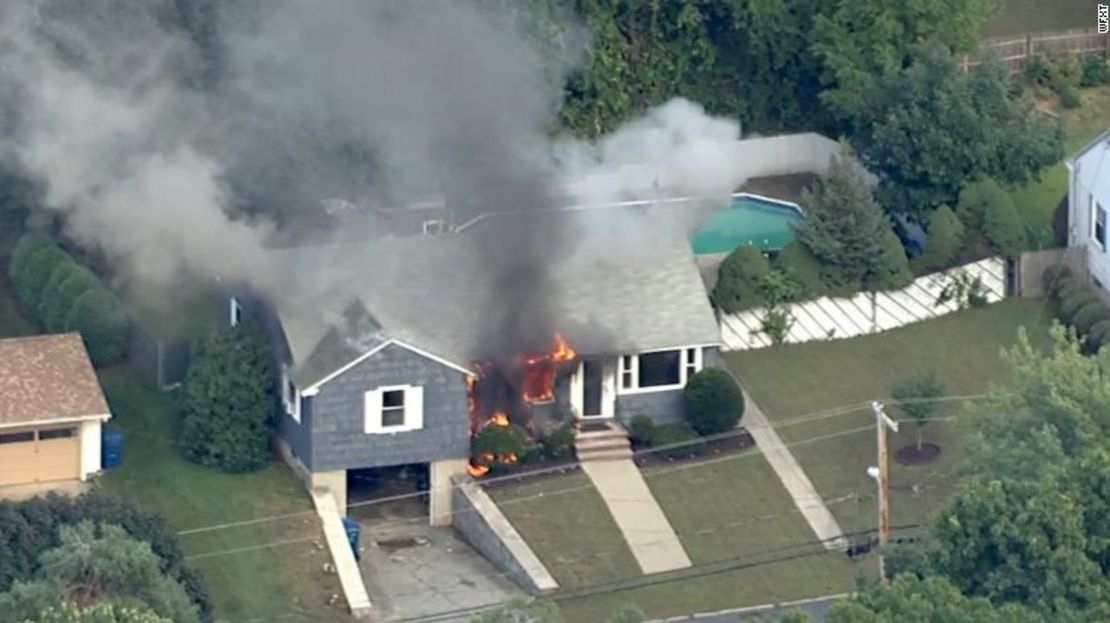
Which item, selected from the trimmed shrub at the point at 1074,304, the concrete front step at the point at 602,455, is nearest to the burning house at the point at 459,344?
the concrete front step at the point at 602,455

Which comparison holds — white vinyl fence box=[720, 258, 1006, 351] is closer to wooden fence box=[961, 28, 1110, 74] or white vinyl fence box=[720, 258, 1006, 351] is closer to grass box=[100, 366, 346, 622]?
wooden fence box=[961, 28, 1110, 74]

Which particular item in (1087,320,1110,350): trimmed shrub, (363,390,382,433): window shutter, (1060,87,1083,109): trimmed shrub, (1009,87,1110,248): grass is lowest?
(363,390,382,433): window shutter

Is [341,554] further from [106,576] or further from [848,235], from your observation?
[848,235]

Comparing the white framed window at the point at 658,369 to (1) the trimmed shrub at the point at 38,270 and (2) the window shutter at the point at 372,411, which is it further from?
(1) the trimmed shrub at the point at 38,270

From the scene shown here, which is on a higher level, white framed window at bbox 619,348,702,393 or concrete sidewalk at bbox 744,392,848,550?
white framed window at bbox 619,348,702,393

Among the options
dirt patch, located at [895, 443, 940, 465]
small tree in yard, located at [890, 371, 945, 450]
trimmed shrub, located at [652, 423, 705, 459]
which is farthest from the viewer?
small tree in yard, located at [890, 371, 945, 450]

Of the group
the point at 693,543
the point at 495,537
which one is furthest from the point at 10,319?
the point at 693,543

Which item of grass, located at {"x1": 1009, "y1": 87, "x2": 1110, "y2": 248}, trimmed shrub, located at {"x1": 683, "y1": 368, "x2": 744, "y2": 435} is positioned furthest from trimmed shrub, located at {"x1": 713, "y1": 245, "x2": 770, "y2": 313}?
grass, located at {"x1": 1009, "y1": 87, "x2": 1110, "y2": 248}
